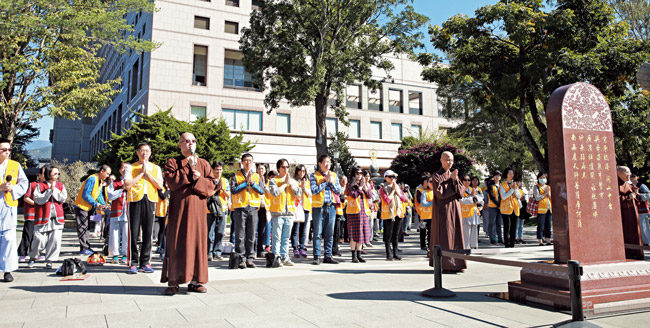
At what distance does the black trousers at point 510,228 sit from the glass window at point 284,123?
1043 inches

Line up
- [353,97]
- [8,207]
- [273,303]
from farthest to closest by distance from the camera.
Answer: [353,97]
[8,207]
[273,303]

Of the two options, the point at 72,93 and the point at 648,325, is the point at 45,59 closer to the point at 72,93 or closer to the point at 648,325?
the point at 72,93

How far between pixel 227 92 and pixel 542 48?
84.7 ft

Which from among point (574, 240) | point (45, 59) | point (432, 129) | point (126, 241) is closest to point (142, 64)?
point (45, 59)

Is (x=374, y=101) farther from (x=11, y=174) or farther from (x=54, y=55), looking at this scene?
(x=11, y=174)

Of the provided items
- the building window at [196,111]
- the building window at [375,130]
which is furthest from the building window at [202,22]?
the building window at [375,130]

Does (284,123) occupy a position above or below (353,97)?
below

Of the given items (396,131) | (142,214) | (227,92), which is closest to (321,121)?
(142,214)

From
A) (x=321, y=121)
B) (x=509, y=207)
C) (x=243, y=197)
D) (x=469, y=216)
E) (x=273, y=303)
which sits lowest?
(x=273, y=303)

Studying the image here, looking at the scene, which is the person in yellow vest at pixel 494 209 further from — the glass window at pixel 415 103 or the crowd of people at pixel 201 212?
the glass window at pixel 415 103

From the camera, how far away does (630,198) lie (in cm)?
855

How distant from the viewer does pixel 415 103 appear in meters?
43.9

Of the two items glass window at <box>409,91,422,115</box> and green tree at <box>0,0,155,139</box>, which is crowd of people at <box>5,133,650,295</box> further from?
glass window at <box>409,91,422,115</box>

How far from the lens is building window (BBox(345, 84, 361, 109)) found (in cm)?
3966
